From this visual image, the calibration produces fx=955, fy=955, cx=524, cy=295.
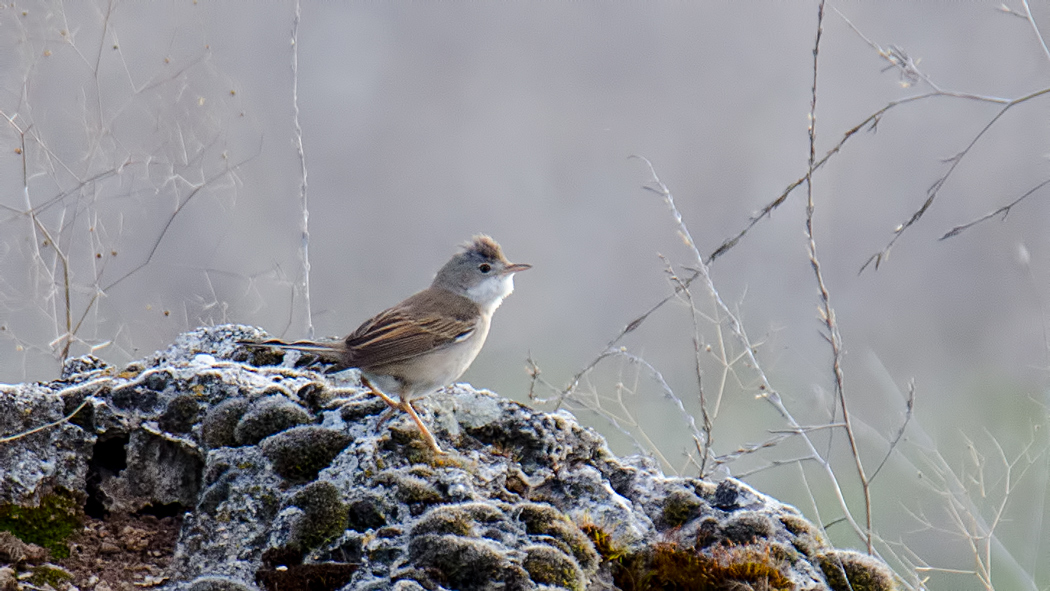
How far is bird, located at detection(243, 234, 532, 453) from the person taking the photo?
4500mm

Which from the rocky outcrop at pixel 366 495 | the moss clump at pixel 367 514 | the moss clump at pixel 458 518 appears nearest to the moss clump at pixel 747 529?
the rocky outcrop at pixel 366 495

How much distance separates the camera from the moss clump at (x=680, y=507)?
378cm

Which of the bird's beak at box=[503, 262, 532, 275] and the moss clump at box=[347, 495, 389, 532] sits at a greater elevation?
the bird's beak at box=[503, 262, 532, 275]

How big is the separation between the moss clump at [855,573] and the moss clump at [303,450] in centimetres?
194

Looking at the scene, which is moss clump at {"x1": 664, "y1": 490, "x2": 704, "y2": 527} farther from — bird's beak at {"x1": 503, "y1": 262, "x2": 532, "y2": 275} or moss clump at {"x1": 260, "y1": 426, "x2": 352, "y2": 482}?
bird's beak at {"x1": 503, "y1": 262, "x2": 532, "y2": 275}

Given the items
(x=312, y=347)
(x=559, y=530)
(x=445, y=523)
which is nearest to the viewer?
(x=445, y=523)

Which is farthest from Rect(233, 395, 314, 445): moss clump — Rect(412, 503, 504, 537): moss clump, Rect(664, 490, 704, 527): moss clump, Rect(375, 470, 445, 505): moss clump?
Rect(664, 490, 704, 527): moss clump

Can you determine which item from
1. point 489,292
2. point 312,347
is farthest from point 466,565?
point 489,292

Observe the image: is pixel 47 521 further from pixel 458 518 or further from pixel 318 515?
A: pixel 458 518

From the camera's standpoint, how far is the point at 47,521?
3.62m

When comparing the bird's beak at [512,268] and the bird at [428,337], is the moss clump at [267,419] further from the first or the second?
the bird's beak at [512,268]

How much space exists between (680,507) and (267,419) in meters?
1.75

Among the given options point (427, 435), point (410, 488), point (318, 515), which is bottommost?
point (318, 515)

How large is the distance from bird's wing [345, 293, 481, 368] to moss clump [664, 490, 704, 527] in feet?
4.84
